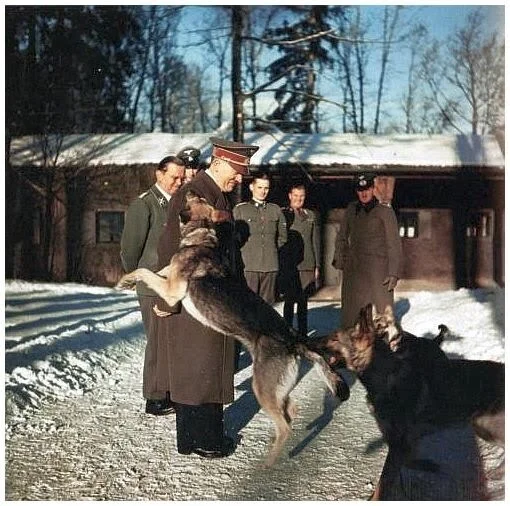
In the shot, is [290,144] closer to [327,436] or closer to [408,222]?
[408,222]

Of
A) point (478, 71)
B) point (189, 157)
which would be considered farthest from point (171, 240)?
point (478, 71)

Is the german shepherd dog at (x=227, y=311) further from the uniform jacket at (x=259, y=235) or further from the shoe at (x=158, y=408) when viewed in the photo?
the uniform jacket at (x=259, y=235)

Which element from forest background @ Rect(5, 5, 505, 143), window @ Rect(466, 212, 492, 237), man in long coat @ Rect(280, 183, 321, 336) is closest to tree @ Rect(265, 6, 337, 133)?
forest background @ Rect(5, 5, 505, 143)

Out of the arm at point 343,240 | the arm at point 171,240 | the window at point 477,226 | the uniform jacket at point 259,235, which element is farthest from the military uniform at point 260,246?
the window at point 477,226

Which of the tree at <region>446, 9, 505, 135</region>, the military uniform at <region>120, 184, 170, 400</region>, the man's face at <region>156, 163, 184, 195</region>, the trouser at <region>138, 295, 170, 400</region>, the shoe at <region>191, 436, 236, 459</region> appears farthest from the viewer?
the man's face at <region>156, 163, 184, 195</region>

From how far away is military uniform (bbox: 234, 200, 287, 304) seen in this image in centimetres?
488

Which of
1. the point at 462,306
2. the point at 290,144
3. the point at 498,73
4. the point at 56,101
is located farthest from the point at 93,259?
the point at 498,73

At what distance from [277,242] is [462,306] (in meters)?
2.68

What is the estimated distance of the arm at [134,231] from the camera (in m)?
3.66

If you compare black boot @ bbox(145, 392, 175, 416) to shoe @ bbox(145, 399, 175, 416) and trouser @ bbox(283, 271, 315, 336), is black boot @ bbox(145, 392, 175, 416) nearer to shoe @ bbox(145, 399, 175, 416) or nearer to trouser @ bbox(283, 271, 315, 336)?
shoe @ bbox(145, 399, 175, 416)

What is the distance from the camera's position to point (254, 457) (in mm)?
3055

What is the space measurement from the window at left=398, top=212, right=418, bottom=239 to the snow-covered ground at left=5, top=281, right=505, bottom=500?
4209 millimetres

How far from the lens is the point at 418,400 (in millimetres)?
2795

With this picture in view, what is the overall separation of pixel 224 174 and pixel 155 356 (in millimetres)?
1307
